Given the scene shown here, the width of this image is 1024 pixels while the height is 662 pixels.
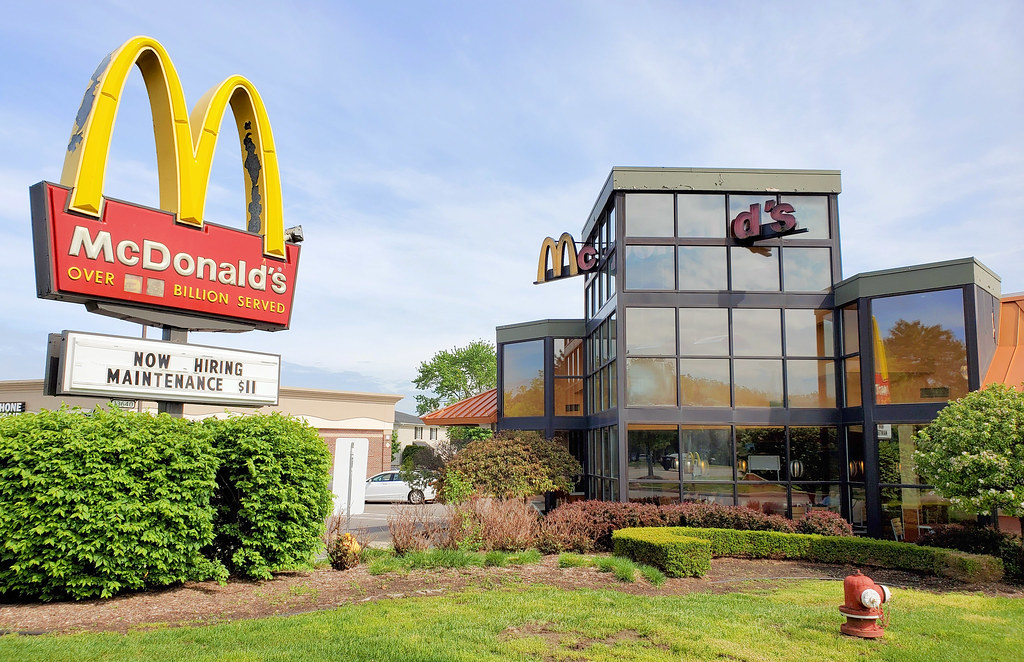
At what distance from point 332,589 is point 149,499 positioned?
9.44 feet

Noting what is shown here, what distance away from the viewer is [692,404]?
1819cm

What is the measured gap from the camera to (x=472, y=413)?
25734 millimetres

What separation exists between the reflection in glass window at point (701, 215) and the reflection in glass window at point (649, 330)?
2157 mm

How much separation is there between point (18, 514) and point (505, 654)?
255 inches

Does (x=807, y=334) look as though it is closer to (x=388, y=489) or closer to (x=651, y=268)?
(x=651, y=268)

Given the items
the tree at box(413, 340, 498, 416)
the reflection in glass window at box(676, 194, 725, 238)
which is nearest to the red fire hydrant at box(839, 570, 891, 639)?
the reflection in glass window at box(676, 194, 725, 238)

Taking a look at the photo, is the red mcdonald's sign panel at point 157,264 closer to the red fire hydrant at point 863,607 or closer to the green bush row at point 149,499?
the green bush row at point 149,499

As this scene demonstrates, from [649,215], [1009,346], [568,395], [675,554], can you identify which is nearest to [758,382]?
[649,215]

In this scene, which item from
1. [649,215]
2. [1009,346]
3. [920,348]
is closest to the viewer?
[920,348]

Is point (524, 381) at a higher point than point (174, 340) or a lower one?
higher

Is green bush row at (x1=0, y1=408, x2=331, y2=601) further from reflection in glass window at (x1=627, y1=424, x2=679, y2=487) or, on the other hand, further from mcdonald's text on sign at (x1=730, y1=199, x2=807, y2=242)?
mcdonald's text on sign at (x1=730, y1=199, x2=807, y2=242)

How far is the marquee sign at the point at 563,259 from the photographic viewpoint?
69.8 feet

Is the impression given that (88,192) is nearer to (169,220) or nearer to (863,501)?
(169,220)

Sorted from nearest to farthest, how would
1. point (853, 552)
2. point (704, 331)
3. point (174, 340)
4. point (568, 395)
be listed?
1. point (174, 340)
2. point (853, 552)
3. point (704, 331)
4. point (568, 395)
